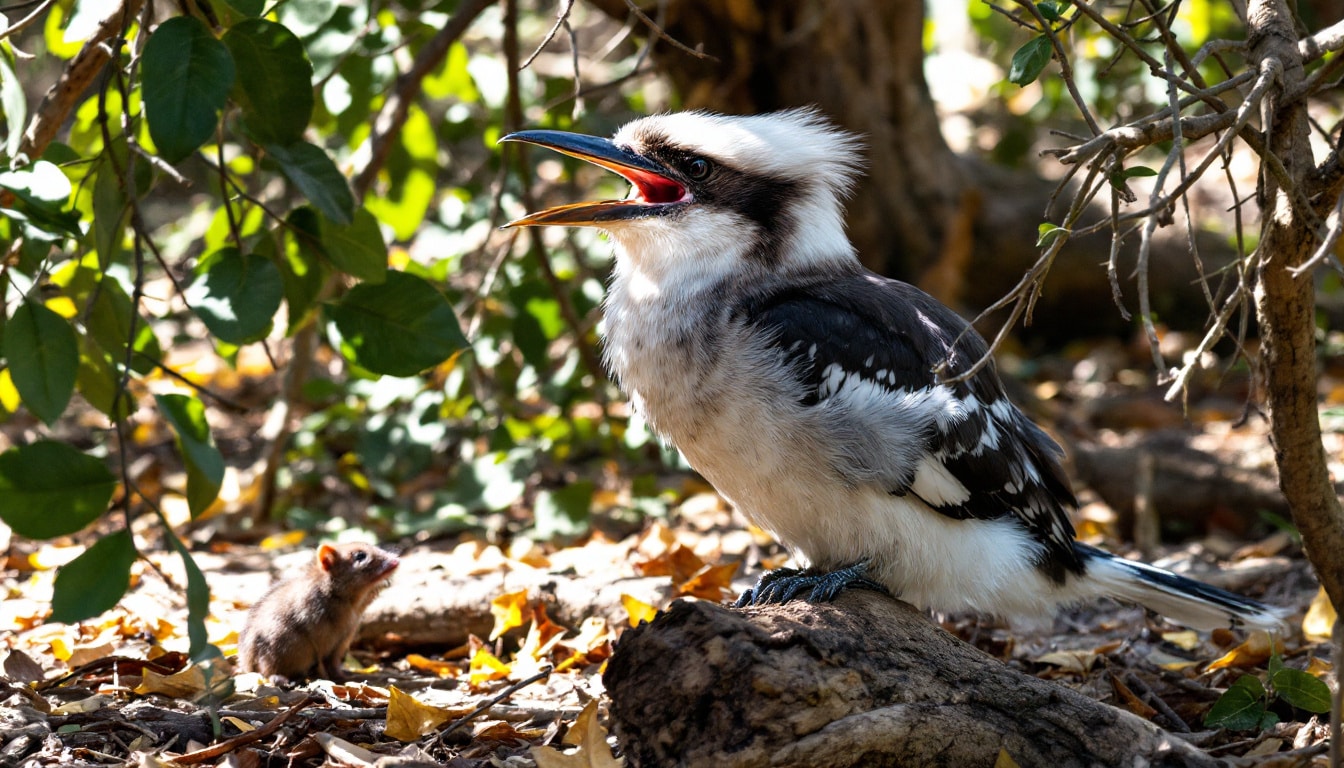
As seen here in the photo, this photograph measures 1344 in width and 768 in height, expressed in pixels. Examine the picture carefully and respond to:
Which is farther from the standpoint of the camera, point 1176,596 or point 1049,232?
point 1176,596

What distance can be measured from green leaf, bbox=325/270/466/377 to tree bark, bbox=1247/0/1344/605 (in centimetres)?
238

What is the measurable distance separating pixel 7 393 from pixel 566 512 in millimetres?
2688

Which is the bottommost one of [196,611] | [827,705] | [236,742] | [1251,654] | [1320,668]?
[1320,668]

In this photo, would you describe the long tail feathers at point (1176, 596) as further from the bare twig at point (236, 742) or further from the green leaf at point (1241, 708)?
the bare twig at point (236, 742)

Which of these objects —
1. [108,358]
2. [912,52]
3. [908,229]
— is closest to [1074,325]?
[908,229]

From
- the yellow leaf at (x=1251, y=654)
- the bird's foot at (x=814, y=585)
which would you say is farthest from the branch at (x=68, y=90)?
the yellow leaf at (x=1251, y=654)

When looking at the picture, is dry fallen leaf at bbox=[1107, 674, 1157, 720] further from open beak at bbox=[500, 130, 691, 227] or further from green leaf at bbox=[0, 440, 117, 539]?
green leaf at bbox=[0, 440, 117, 539]

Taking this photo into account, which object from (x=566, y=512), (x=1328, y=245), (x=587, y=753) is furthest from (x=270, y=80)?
(x=566, y=512)

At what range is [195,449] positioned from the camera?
3162mm

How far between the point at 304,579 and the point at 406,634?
61cm

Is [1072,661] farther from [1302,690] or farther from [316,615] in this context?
[316,615]

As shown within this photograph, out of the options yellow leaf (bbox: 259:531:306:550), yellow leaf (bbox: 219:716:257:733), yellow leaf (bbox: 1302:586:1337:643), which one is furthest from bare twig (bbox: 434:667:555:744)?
yellow leaf (bbox: 259:531:306:550)

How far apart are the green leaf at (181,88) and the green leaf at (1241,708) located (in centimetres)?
341

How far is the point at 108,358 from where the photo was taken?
4.26 m
